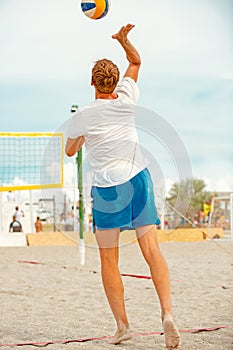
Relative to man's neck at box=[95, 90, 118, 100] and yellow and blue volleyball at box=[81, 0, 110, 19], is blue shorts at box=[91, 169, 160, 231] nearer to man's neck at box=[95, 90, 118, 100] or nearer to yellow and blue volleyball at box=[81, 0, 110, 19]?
man's neck at box=[95, 90, 118, 100]

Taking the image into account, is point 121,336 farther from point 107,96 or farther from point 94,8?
point 94,8

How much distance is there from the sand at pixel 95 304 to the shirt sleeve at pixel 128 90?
0.89m

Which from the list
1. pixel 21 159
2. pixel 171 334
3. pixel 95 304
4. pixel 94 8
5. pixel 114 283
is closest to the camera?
pixel 171 334

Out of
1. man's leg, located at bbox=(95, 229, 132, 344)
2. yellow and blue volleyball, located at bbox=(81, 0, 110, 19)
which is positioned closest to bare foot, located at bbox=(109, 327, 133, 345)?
man's leg, located at bbox=(95, 229, 132, 344)

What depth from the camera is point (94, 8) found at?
2811mm

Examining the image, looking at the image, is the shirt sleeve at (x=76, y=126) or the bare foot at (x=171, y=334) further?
the shirt sleeve at (x=76, y=126)

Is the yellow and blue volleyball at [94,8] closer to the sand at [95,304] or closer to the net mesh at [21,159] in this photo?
the sand at [95,304]

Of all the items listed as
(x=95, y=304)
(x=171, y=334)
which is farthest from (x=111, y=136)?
(x=95, y=304)

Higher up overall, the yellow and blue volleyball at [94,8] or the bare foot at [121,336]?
the yellow and blue volleyball at [94,8]

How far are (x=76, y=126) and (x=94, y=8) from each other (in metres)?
0.71

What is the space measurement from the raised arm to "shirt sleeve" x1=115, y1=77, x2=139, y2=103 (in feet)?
0.11

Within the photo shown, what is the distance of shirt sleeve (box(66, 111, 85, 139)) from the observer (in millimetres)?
2342

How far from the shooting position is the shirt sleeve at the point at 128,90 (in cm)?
236

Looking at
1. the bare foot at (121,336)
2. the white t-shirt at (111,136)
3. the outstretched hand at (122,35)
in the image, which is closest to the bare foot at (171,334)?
the bare foot at (121,336)
